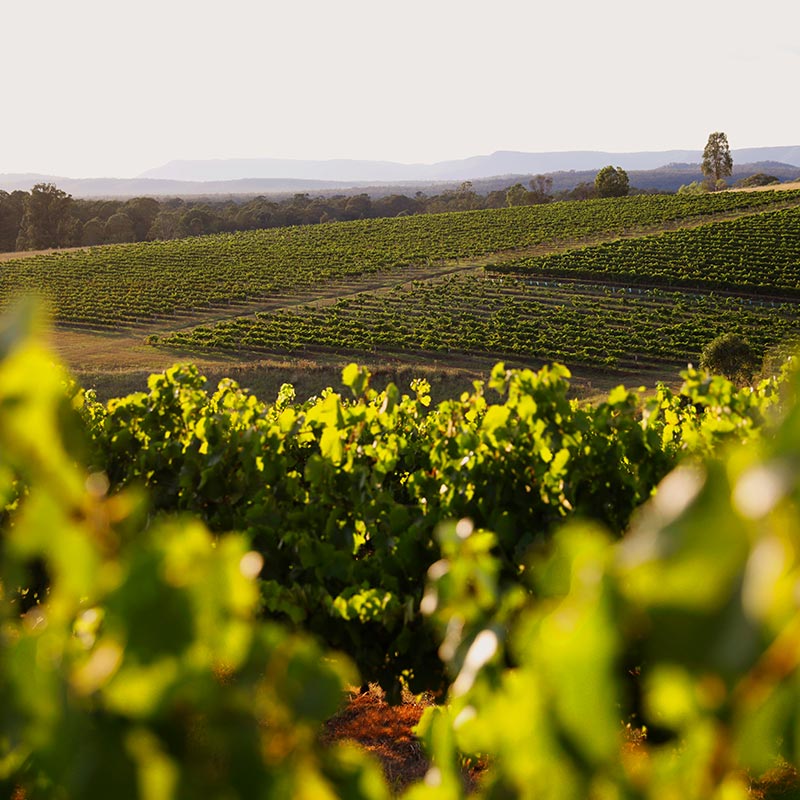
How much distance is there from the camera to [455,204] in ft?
314

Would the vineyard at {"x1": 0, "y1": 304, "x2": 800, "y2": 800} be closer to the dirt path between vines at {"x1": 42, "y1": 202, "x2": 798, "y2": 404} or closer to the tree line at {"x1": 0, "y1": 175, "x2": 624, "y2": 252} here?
the dirt path between vines at {"x1": 42, "y1": 202, "x2": 798, "y2": 404}

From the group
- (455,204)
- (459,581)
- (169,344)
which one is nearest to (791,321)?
(169,344)

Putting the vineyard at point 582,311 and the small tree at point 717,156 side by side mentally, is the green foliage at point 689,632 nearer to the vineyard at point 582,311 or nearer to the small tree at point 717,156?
the vineyard at point 582,311

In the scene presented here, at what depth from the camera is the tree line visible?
3051 inches

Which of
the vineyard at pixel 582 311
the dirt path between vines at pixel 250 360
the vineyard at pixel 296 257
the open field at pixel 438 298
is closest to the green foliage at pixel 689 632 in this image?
the open field at pixel 438 298

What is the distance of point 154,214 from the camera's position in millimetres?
91062

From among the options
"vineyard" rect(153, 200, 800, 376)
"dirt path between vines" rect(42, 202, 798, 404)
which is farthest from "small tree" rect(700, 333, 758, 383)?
"vineyard" rect(153, 200, 800, 376)

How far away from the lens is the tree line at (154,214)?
77.5 m

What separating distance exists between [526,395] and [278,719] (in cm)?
300

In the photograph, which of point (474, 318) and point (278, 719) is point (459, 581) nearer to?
point (278, 719)

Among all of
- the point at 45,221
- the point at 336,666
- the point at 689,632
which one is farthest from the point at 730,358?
the point at 45,221

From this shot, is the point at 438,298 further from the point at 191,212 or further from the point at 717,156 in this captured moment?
the point at 717,156

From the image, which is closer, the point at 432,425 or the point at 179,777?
the point at 179,777

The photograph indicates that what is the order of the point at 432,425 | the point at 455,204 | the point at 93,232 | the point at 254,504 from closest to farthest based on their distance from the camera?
the point at 254,504 → the point at 432,425 → the point at 93,232 → the point at 455,204
